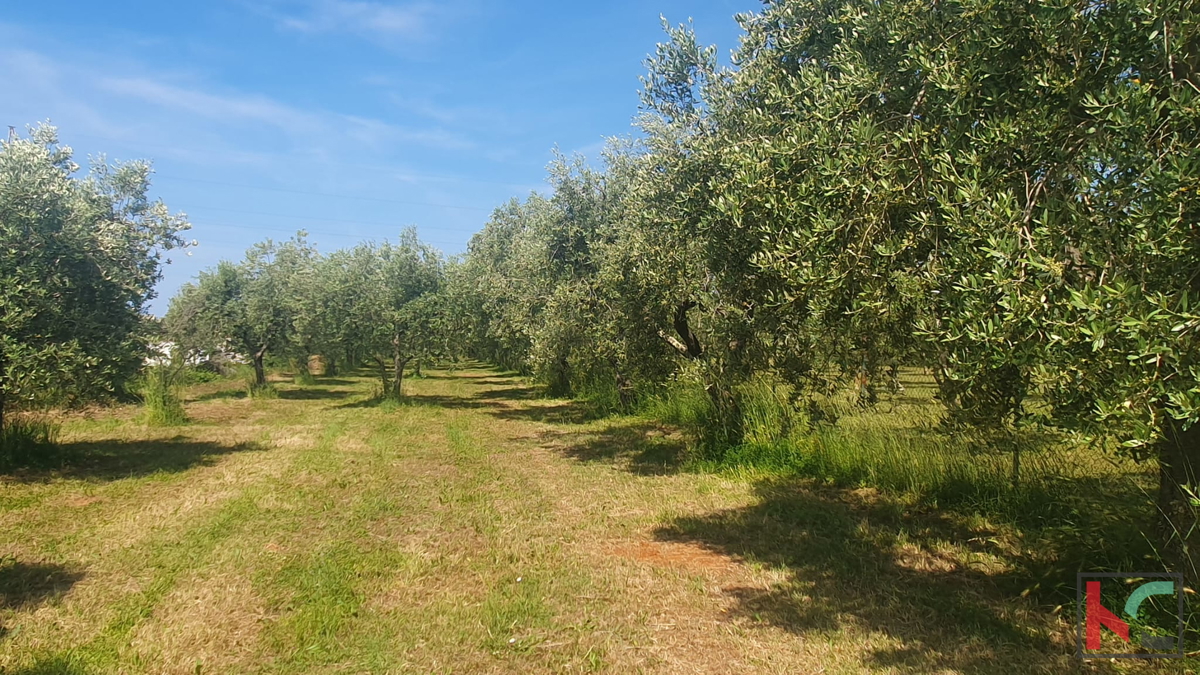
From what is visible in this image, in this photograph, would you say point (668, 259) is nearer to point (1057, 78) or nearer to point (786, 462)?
point (786, 462)

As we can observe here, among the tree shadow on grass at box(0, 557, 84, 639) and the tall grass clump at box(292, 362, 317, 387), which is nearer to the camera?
the tree shadow on grass at box(0, 557, 84, 639)

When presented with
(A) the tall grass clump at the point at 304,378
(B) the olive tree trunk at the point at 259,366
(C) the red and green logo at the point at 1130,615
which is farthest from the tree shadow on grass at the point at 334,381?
(C) the red and green logo at the point at 1130,615

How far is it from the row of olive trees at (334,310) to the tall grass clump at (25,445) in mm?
9957

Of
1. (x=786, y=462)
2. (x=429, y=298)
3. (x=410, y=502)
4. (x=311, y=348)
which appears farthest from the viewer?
(x=311, y=348)

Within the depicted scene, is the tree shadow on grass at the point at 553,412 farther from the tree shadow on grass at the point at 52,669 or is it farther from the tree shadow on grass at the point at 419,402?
the tree shadow on grass at the point at 52,669

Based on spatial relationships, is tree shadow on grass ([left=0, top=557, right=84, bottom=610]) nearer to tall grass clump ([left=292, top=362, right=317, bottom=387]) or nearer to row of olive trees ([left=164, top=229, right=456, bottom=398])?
row of olive trees ([left=164, top=229, right=456, bottom=398])

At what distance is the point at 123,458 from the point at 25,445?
1745 millimetres

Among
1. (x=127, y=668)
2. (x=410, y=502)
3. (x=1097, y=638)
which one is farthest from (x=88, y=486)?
(x=1097, y=638)

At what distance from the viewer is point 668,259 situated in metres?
12.1

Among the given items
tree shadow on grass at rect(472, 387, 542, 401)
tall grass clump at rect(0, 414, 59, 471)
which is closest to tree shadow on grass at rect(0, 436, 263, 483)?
tall grass clump at rect(0, 414, 59, 471)

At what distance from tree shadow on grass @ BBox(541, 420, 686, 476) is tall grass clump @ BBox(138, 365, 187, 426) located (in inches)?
416

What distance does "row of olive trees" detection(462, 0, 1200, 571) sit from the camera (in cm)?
399

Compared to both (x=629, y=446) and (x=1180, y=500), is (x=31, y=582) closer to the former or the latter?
(x=1180, y=500)

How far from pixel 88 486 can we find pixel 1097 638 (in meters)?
13.4
